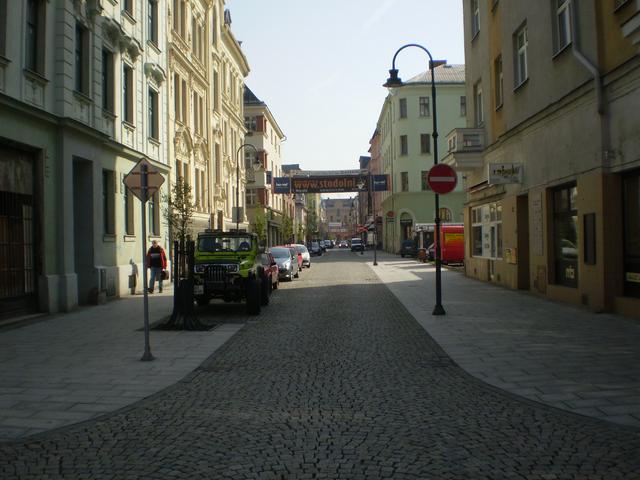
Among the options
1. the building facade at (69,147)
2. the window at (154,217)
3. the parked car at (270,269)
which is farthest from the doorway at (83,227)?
the window at (154,217)

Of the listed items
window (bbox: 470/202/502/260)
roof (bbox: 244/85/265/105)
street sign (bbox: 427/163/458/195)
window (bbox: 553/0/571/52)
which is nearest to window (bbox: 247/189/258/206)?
roof (bbox: 244/85/265/105)

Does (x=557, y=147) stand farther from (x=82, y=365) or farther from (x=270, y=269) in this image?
(x=82, y=365)

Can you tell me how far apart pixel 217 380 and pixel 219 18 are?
34323 mm

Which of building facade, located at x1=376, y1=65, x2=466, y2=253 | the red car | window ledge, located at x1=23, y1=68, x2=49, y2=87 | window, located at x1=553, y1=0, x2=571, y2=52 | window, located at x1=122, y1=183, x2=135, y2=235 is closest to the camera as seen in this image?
window ledge, located at x1=23, y1=68, x2=49, y2=87

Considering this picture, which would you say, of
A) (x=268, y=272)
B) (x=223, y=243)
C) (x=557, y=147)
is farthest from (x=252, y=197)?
(x=557, y=147)

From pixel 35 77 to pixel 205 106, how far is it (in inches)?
781

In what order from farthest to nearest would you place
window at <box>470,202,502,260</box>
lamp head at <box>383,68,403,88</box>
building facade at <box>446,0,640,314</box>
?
window at <box>470,202,502,260</box> → lamp head at <box>383,68,403,88</box> → building facade at <box>446,0,640,314</box>

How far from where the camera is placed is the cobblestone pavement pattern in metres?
4.47

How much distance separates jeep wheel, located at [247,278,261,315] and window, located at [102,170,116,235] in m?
6.58

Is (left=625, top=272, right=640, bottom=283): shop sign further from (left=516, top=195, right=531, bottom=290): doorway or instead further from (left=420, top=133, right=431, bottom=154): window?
(left=420, top=133, right=431, bottom=154): window

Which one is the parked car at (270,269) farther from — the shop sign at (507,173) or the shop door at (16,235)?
the shop sign at (507,173)

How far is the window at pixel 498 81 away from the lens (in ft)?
66.7

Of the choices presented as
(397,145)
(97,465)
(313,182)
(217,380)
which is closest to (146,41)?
(217,380)

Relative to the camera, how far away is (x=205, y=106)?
33.8 m
